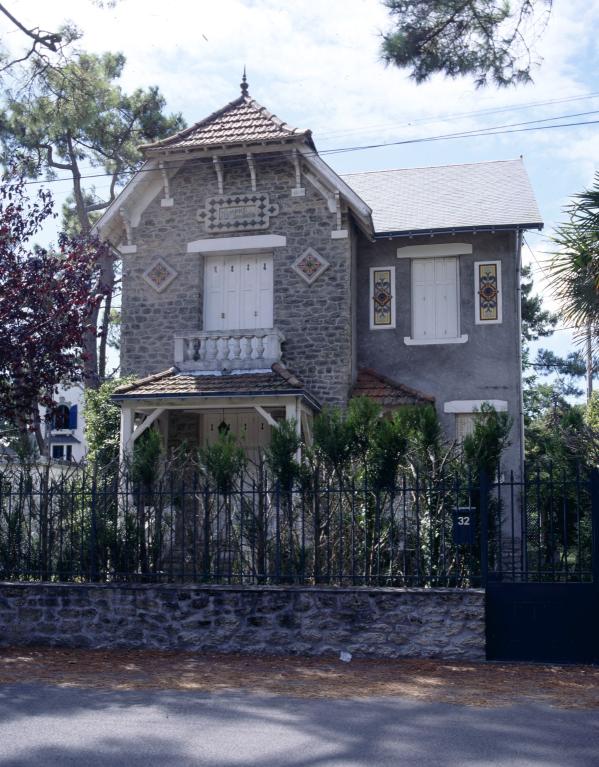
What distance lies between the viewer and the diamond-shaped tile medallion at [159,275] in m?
18.3

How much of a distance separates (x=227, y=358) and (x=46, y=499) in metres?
6.09

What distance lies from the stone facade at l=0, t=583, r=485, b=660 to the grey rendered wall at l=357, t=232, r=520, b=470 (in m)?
7.69

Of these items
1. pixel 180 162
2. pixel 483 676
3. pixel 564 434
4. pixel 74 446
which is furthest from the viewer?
pixel 74 446

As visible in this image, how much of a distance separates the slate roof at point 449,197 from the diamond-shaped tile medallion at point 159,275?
4051mm

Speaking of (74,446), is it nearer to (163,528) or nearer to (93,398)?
(93,398)

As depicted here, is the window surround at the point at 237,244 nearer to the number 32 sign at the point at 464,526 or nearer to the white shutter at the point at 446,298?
the white shutter at the point at 446,298

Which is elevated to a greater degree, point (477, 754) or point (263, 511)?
point (263, 511)

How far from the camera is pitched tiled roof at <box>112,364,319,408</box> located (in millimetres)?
15977

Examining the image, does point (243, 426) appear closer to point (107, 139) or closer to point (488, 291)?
point (488, 291)

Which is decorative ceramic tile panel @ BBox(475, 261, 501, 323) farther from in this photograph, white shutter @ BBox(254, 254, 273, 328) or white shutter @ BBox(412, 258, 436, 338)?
white shutter @ BBox(254, 254, 273, 328)

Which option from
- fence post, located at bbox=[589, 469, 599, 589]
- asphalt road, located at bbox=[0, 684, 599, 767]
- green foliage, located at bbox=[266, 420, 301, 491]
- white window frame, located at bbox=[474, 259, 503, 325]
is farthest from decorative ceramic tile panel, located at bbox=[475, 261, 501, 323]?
asphalt road, located at bbox=[0, 684, 599, 767]

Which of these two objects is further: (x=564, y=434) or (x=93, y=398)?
(x=93, y=398)

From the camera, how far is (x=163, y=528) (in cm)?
1123

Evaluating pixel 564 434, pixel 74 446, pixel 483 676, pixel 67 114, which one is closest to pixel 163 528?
pixel 483 676
